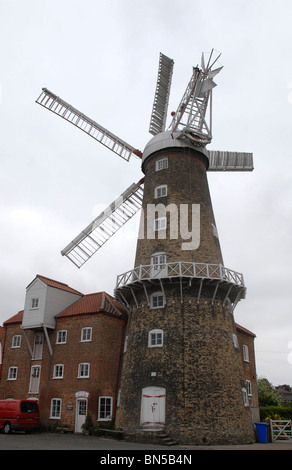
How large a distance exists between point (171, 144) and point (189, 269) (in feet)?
27.4

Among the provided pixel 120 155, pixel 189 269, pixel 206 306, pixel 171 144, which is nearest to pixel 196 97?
pixel 171 144

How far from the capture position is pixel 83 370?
2506 cm

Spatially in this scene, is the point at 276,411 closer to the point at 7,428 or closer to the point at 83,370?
the point at 83,370

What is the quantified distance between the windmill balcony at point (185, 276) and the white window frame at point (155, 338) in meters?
2.30

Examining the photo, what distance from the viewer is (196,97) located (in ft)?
80.8

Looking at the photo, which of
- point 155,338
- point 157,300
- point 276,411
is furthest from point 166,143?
point 276,411

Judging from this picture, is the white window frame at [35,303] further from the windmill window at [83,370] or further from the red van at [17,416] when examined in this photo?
the red van at [17,416]

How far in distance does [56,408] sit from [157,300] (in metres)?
10.5

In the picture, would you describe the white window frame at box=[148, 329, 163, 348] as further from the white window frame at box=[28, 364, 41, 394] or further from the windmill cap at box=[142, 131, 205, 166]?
the windmill cap at box=[142, 131, 205, 166]

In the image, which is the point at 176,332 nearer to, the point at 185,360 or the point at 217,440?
the point at 185,360

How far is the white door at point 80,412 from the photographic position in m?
23.8

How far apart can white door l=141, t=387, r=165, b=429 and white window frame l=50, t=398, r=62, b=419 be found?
783 cm

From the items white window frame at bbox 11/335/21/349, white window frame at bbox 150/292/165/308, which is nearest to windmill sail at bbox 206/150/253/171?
white window frame at bbox 150/292/165/308
